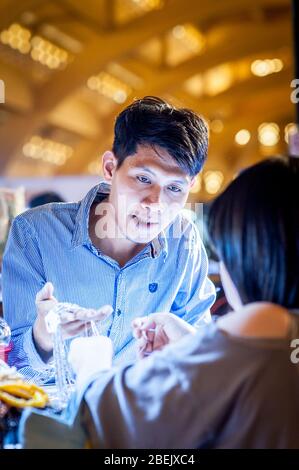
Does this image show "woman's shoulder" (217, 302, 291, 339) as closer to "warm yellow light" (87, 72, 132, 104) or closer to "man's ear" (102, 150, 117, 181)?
"man's ear" (102, 150, 117, 181)

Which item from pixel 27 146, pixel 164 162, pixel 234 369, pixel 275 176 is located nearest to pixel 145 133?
pixel 164 162

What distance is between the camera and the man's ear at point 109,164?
4.61 ft

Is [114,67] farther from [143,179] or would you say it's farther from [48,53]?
[143,179]

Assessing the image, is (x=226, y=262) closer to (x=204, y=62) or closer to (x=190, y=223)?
(x=190, y=223)

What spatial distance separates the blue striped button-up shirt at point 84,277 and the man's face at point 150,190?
116 millimetres

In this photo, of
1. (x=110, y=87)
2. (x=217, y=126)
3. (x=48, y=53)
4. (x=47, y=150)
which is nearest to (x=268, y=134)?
(x=217, y=126)

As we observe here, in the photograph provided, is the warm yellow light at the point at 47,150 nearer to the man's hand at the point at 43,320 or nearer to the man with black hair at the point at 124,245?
the man with black hair at the point at 124,245

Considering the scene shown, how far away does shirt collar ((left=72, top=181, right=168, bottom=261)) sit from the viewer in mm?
1417

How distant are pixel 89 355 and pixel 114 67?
27.9 feet

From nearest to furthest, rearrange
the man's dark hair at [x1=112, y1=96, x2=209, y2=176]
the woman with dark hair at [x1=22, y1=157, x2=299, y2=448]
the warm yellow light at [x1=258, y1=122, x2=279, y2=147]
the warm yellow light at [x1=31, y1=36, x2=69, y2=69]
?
the woman with dark hair at [x1=22, y1=157, x2=299, y2=448], the man's dark hair at [x1=112, y1=96, x2=209, y2=176], the warm yellow light at [x1=31, y1=36, x2=69, y2=69], the warm yellow light at [x1=258, y1=122, x2=279, y2=147]

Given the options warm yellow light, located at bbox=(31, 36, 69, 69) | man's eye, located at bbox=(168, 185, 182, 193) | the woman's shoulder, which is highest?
warm yellow light, located at bbox=(31, 36, 69, 69)

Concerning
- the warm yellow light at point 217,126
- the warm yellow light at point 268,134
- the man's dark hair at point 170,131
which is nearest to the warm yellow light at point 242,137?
the warm yellow light at point 268,134

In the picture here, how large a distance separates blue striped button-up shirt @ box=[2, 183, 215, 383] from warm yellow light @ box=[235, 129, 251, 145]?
1080cm

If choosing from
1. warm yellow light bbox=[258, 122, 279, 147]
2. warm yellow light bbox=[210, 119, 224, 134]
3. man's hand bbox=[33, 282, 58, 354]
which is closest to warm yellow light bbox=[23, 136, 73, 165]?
warm yellow light bbox=[210, 119, 224, 134]
